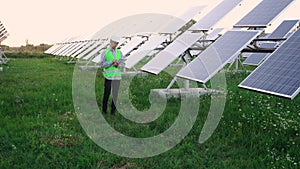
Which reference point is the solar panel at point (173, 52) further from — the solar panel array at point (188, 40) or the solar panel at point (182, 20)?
the solar panel at point (182, 20)

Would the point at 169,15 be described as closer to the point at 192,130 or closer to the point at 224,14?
the point at 224,14

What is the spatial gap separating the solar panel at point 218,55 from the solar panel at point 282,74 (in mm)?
807

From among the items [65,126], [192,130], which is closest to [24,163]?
[65,126]

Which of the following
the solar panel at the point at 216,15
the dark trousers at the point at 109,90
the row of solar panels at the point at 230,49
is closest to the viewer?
the row of solar panels at the point at 230,49

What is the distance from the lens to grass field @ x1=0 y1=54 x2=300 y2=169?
4934 millimetres

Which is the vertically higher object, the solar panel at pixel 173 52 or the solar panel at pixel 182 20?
the solar panel at pixel 182 20

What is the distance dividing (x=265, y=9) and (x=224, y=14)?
1502mm

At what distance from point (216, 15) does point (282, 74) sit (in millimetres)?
4521

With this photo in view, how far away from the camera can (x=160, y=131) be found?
6.30 m

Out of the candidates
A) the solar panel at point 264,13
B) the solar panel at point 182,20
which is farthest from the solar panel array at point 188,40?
the solar panel at point 264,13

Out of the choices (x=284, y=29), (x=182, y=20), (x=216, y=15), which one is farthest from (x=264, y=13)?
(x=284, y=29)

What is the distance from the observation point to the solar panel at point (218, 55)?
612 centimetres

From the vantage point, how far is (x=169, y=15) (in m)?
13.1

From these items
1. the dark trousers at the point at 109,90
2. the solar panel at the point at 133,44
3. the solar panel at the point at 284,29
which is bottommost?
the dark trousers at the point at 109,90
